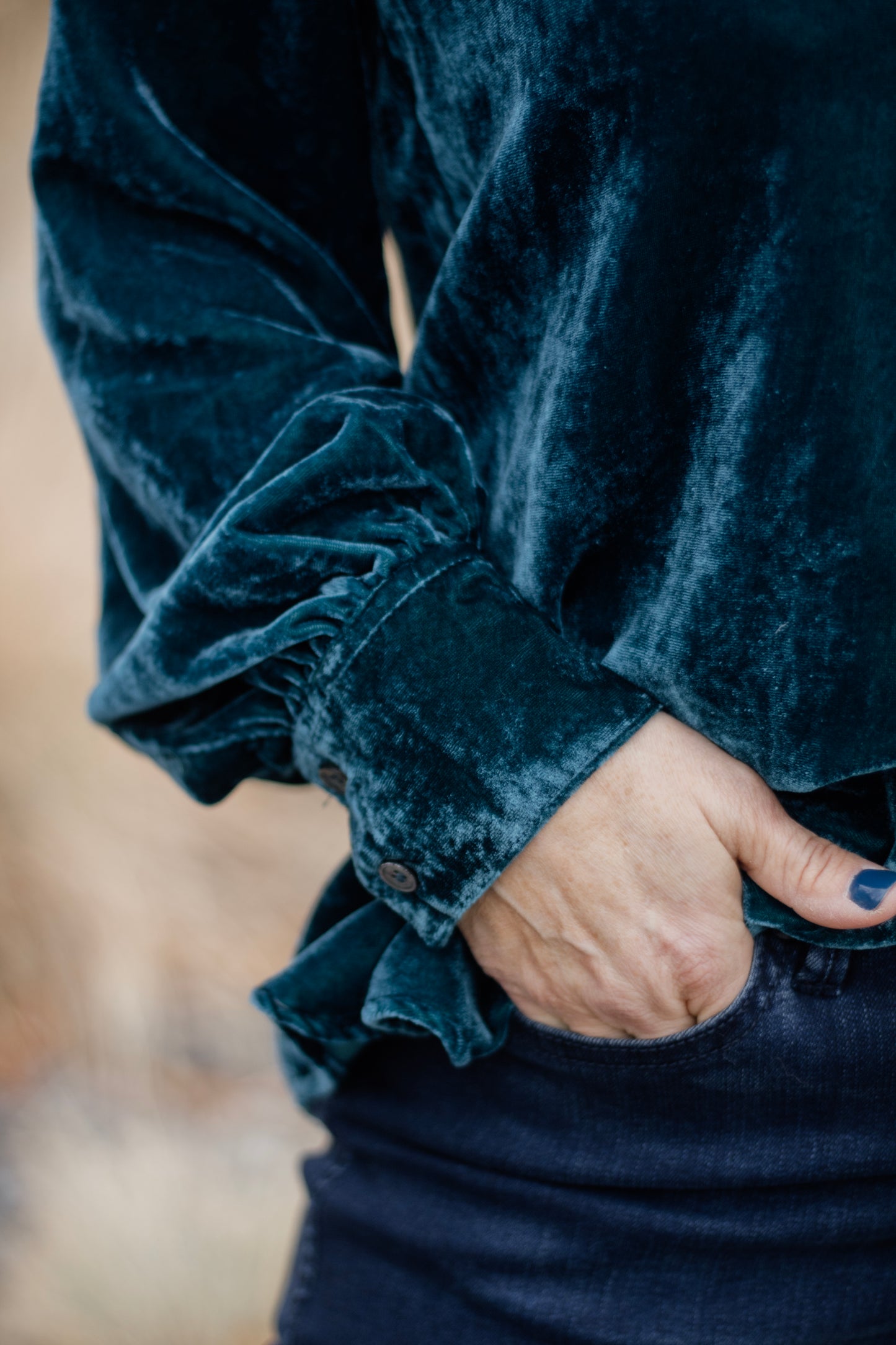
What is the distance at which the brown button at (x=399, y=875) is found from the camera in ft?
2.14

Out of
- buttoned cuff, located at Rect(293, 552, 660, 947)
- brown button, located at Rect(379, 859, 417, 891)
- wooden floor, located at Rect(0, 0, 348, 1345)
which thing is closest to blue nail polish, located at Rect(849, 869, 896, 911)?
buttoned cuff, located at Rect(293, 552, 660, 947)

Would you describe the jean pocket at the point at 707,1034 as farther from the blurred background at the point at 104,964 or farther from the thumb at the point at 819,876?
the blurred background at the point at 104,964

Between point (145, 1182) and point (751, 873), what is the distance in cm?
198

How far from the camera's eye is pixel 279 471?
0.68 m

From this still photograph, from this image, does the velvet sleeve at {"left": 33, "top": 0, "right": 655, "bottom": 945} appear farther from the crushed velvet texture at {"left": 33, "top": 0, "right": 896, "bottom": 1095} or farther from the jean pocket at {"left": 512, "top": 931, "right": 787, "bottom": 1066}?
the jean pocket at {"left": 512, "top": 931, "right": 787, "bottom": 1066}

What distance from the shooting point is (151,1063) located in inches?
94.5

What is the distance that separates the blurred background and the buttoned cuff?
1.63 metres

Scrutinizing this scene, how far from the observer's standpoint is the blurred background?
2.02 meters

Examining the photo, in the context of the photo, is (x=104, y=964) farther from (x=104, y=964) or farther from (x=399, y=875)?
(x=399, y=875)

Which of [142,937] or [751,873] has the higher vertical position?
[751,873]

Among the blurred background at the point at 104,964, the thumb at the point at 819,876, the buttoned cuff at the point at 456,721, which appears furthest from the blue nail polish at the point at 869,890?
the blurred background at the point at 104,964

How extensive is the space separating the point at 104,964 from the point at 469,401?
2194mm

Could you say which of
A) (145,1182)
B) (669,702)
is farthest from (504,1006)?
(145,1182)

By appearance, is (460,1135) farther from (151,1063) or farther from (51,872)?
(51,872)
